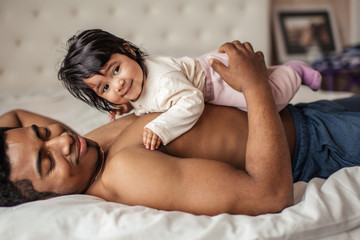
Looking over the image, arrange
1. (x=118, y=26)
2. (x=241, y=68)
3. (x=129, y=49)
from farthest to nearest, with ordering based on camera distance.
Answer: (x=118, y=26) < (x=129, y=49) < (x=241, y=68)

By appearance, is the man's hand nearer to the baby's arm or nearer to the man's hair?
the baby's arm

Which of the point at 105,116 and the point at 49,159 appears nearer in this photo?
the point at 49,159

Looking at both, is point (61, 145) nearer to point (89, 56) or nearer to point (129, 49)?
point (89, 56)

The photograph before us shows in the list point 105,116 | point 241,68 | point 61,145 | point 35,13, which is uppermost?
point 35,13

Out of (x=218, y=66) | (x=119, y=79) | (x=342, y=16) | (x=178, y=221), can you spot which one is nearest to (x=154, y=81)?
(x=119, y=79)

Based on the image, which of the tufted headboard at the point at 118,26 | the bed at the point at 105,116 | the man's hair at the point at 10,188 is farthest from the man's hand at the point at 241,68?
the tufted headboard at the point at 118,26

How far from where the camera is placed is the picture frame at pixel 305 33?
3.53m

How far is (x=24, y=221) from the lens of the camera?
2.75 feet

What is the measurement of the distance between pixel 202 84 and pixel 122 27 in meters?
2.05

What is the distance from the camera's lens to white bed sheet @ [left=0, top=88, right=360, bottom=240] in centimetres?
77

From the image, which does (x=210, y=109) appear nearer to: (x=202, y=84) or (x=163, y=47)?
(x=202, y=84)

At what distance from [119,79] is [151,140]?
267mm

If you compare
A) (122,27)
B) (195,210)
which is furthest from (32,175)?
(122,27)

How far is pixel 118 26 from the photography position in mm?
2967
